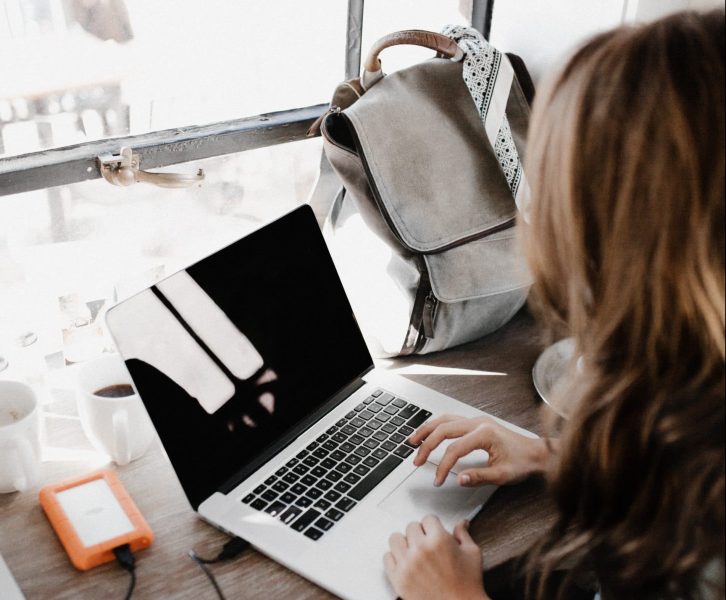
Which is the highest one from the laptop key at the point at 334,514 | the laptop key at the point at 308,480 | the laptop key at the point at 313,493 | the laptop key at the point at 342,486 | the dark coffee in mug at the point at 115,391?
the dark coffee in mug at the point at 115,391

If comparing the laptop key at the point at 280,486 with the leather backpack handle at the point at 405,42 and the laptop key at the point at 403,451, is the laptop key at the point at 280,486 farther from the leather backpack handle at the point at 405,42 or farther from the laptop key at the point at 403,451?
the leather backpack handle at the point at 405,42

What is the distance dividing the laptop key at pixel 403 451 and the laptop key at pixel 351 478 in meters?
0.06

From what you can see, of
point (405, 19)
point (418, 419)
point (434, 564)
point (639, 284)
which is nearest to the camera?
point (639, 284)

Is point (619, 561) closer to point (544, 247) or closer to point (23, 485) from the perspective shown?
point (544, 247)

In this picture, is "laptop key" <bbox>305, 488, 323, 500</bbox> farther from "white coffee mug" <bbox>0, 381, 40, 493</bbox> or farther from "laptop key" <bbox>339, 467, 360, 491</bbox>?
"white coffee mug" <bbox>0, 381, 40, 493</bbox>

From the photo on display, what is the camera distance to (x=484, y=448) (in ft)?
2.90

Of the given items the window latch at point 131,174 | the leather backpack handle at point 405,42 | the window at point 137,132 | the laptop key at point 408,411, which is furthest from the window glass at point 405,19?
the laptop key at point 408,411

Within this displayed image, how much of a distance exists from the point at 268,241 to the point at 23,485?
1.29ft

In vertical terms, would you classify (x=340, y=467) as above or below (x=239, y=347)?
below

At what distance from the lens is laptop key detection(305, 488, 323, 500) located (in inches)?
32.7

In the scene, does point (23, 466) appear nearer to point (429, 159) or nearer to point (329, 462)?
point (329, 462)

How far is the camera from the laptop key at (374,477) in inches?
32.9

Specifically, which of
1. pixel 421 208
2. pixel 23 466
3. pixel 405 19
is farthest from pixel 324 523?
pixel 405 19

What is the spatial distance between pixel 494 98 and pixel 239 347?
22.1 inches
